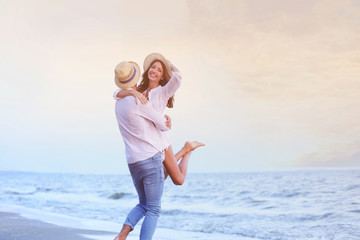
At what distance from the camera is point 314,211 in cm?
995

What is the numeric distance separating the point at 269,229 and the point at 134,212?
4314mm

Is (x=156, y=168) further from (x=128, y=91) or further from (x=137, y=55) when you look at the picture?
(x=137, y=55)

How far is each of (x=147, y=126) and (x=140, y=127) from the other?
0.20 ft

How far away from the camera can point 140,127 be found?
10.6 feet

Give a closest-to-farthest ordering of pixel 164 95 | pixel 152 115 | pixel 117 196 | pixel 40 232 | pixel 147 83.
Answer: pixel 152 115, pixel 164 95, pixel 147 83, pixel 40 232, pixel 117 196

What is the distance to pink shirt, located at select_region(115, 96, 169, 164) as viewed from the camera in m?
3.19

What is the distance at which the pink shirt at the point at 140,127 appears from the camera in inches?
126

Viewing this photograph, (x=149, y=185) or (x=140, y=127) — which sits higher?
(x=140, y=127)

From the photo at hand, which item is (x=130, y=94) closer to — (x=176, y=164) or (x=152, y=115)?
(x=152, y=115)

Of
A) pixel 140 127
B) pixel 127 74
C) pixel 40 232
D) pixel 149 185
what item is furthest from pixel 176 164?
pixel 40 232

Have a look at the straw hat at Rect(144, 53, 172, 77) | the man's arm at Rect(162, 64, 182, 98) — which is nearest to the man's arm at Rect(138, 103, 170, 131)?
the man's arm at Rect(162, 64, 182, 98)

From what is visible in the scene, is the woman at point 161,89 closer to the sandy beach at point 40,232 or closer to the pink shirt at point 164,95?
the pink shirt at point 164,95

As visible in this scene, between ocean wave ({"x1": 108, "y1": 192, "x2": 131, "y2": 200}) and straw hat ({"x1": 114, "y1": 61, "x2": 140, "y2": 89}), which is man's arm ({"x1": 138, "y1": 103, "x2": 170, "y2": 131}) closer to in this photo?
straw hat ({"x1": 114, "y1": 61, "x2": 140, "y2": 89})

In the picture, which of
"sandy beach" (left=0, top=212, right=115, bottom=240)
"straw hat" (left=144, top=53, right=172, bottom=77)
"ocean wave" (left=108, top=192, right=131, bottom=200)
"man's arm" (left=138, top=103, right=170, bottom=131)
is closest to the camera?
"man's arm" (left=138, top=103, right=170, bottom=131)
